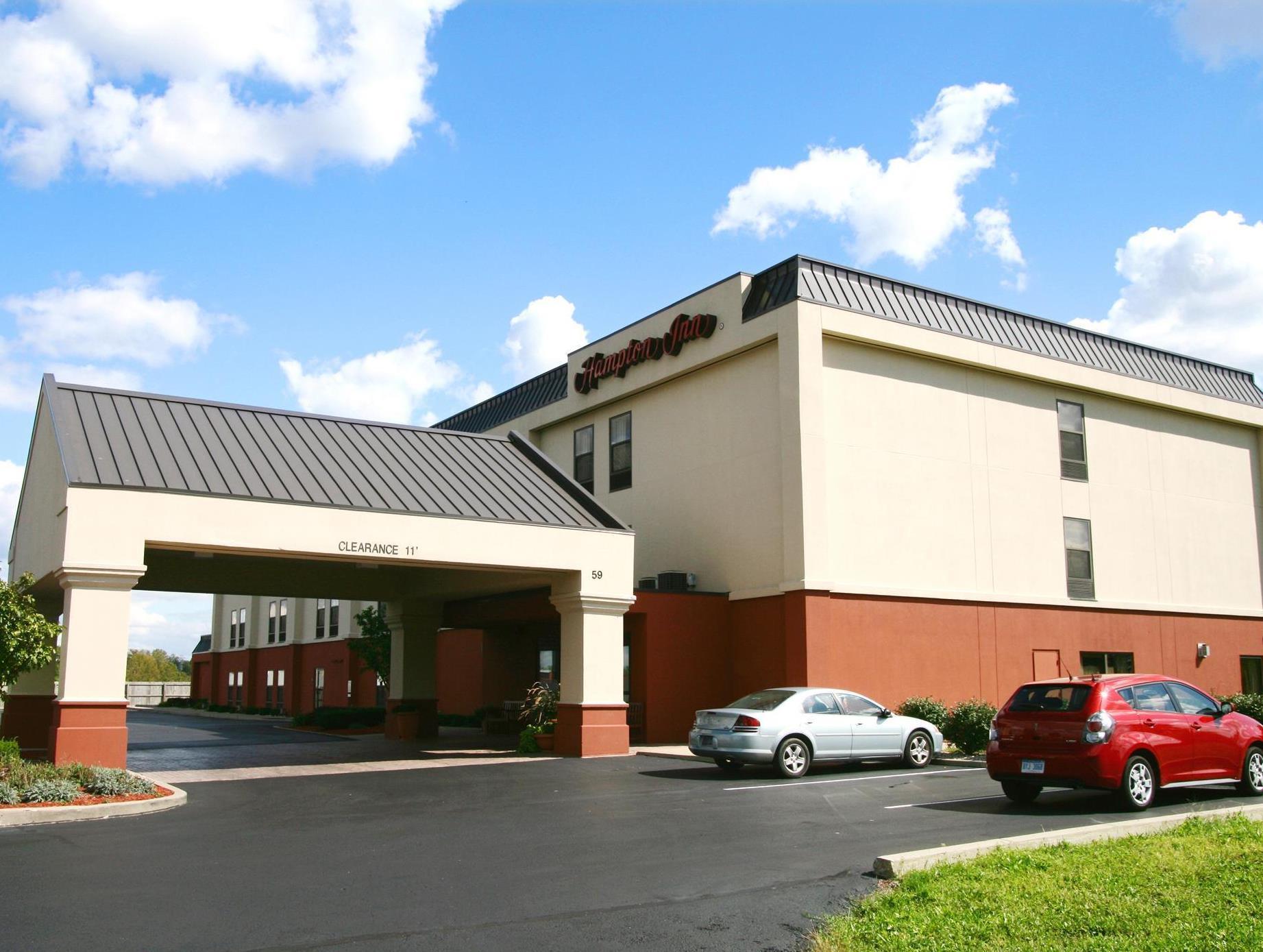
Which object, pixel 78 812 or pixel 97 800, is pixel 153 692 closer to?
pixel 97 800

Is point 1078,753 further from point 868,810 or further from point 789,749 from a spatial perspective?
point 789,749

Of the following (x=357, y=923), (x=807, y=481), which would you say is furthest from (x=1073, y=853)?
(x=807, y=481)

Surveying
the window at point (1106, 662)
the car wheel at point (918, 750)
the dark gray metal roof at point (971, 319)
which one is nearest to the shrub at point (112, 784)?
the car wheel at point (918, 750)

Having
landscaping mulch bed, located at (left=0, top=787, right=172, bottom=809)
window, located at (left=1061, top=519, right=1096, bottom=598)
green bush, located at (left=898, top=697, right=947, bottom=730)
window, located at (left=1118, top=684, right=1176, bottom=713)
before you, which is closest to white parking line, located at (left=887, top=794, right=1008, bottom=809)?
window, located at (left=1118, top=684, right=1176, bottom=713)

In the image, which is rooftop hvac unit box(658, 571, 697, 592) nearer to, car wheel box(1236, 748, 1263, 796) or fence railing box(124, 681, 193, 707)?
car wheel box(1236, 748, 1263, 796)

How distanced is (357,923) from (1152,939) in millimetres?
5229

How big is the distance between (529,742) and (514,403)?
1633cm

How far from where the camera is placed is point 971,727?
825 inches

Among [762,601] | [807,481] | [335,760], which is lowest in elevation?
[335,760]

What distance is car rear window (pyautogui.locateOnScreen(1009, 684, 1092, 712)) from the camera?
13297mm

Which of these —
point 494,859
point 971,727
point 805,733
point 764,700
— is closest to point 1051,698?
point 805,733

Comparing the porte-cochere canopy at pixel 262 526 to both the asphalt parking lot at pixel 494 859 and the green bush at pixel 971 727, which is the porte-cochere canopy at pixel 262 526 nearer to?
the asphalt parking lot at pixel 494 859

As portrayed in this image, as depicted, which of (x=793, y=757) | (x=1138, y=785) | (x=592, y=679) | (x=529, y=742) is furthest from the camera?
(x=529, y=742)

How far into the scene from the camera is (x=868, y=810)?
13.5 meters
